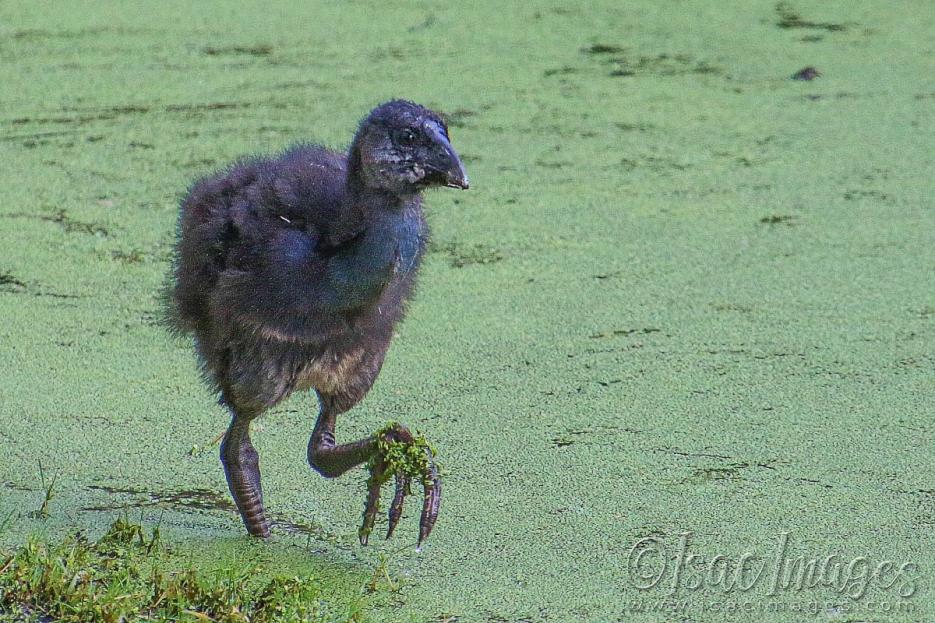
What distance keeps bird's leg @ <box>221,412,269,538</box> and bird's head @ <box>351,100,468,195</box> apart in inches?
28.3

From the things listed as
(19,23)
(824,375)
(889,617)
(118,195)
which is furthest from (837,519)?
(19,23)

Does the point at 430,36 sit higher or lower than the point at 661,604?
higher

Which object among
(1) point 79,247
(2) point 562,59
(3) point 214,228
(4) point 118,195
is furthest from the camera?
(2) point 562,59

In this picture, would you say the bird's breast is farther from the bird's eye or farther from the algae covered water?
the bird's eye

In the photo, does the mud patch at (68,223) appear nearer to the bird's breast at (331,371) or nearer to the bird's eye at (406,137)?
the bird's breast at (331,371)

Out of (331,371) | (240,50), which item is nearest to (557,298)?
(331,371)

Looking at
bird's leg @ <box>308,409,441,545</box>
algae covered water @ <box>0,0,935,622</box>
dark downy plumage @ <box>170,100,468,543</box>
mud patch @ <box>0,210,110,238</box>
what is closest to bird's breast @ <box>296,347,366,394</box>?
dark downy plumage @ <box>170,100,468,543</box>

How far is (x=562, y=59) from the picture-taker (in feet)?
22.9

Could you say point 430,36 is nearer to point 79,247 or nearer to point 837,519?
point 79,247

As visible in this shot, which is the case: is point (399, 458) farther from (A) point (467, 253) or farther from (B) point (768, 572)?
(A) point (467, 253)

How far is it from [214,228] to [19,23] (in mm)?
4527

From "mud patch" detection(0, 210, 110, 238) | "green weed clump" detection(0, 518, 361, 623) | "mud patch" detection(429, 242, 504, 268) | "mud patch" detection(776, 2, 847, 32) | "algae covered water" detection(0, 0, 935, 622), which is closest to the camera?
"green weed clump" detection(0, 518, 361, 623)

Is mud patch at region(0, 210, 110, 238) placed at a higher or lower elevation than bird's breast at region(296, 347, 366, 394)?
lower

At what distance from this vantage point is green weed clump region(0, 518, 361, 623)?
292 cm
